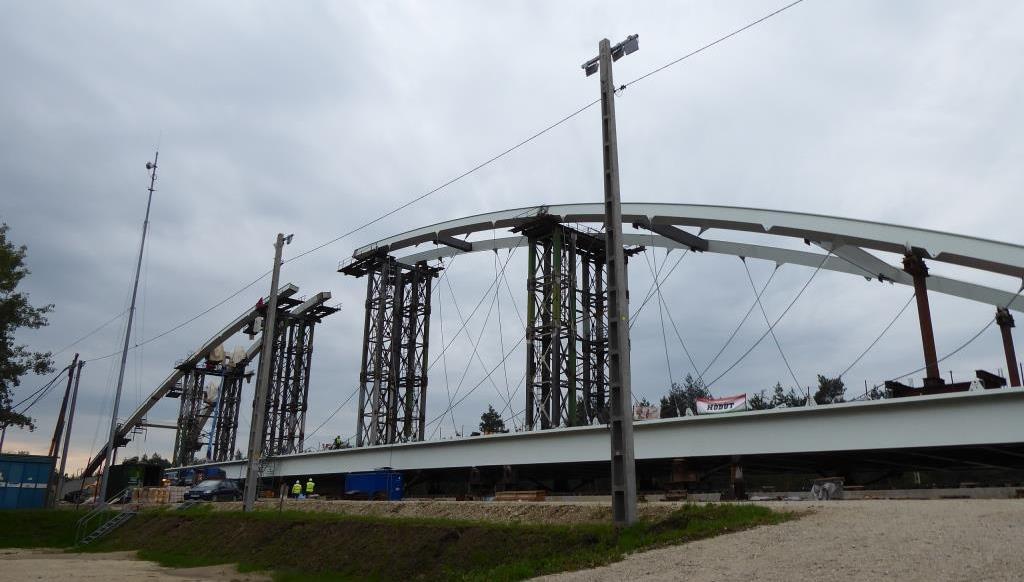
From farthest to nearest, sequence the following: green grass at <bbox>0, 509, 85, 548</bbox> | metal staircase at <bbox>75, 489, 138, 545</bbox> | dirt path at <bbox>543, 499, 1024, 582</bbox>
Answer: metal staircase at <bbox>75, 489, 138, 545</bbox> < green grass at <bbox>0, 509, 85, 548</bbox> < dirt path at <bbox>543, 499, 1024, 582</bbox>

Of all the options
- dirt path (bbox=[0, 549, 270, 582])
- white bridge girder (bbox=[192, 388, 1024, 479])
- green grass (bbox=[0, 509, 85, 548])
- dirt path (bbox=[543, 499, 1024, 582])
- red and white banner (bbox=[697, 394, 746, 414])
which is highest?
red and white banner (bbox=[697, 394, 746, 414])

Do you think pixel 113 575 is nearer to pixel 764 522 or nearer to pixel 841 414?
pixel 764 522

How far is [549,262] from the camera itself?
154ft

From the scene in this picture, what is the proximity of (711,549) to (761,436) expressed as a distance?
590 inches

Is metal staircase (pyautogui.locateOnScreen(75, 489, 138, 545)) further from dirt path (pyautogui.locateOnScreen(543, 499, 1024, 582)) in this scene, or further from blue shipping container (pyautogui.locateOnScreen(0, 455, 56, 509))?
dirt path (pyautogui.locateOnScreen(543, 499, 1024, 582))

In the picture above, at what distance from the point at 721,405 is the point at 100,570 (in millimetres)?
23836

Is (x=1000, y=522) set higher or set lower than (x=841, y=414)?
lower

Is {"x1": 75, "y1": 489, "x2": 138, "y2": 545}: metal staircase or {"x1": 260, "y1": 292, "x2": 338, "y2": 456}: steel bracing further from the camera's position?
{"x1": 260, "y1": 292, "x2": 338, "y2": 456}: steel bracing

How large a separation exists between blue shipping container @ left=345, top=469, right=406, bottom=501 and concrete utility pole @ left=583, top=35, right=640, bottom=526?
912 inches

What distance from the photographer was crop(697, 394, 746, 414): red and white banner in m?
30.6

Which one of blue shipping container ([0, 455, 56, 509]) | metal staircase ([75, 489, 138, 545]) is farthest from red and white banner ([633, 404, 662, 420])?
blue shipping container ([0, 455, 56, 509])

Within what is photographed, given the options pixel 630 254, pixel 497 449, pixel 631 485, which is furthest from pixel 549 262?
pixel 631 485

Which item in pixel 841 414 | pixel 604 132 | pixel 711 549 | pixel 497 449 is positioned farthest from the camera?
pixel 497 449

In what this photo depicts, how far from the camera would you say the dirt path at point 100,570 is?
23391 mm
